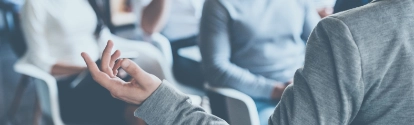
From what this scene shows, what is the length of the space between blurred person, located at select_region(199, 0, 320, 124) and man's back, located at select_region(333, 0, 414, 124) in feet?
2.66

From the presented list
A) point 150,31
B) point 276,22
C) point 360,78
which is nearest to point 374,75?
point 360,78

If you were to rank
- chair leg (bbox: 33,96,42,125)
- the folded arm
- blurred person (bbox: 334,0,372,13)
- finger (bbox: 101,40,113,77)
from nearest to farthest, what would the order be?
the folded arm < finger (bbox: 101,40,113,77) < blurred person (bbox: 334,0,372,13) < chair leg (bbox: 33,96,42,125)

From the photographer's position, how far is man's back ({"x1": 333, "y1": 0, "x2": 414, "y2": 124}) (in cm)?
58

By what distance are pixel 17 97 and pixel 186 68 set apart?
0.47 m

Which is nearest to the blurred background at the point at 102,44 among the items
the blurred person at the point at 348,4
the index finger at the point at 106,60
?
the blurred person at the point at 348,4

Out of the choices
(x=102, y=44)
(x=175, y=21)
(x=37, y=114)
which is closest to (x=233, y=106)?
(x=175, y=21)

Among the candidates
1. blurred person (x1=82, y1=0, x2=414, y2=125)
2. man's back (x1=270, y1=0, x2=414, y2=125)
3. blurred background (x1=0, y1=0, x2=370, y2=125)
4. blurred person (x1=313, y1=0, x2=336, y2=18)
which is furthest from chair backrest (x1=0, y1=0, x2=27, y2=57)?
Result: blurred person (x1=313, y1=0, x2=336, y2=18)

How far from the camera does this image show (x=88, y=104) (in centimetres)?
135

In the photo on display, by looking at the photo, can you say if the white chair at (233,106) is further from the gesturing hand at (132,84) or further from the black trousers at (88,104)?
the gesturing hand at (132,84)

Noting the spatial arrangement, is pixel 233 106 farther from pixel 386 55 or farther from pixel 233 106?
pixel 386 55

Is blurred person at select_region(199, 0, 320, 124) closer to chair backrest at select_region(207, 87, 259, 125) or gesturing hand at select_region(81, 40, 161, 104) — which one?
chair backrest at select_region(207, 87, 259, 125)

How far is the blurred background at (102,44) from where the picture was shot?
120 centimetres

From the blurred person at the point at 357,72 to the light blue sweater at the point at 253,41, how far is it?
0.78 m

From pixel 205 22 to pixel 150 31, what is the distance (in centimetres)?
16
